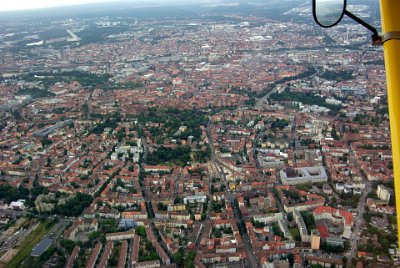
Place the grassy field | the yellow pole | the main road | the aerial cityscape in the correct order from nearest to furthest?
the yellow pole < the main road < the grassy field < the aerial cityscape

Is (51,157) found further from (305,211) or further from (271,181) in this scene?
(305,211)

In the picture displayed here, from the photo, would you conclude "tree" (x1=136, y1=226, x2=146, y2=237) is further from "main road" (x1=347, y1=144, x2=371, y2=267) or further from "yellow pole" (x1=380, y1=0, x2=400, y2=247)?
"yellow pole" (x1=380, y1=0, x2=400, y2=247)

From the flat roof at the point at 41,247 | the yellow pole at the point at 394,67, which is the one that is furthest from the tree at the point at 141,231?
the yellow pole at the point at 394,67

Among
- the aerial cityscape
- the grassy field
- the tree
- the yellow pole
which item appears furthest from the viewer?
the tree

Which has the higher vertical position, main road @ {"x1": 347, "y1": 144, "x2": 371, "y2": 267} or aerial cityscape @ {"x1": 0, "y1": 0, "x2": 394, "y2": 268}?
aerial cityscape @ {"x1": 0, "y1": 0, "x2": 394, "y2": 268}

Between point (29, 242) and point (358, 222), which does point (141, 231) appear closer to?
point (29, 242)

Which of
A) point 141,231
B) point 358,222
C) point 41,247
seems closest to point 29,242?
point 41,247

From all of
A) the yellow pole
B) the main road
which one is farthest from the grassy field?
the yellow pole
